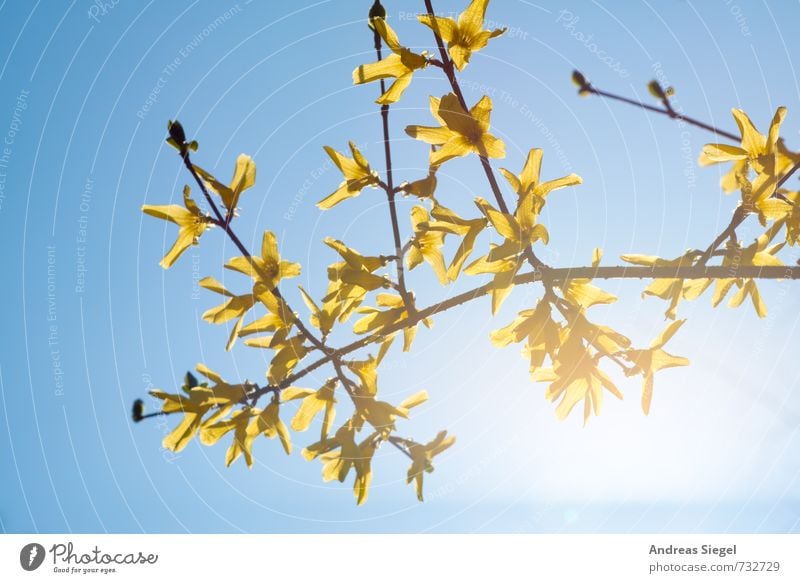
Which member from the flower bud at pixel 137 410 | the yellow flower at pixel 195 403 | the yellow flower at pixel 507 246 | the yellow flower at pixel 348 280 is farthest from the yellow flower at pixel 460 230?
the flower bud at pixel 137 410

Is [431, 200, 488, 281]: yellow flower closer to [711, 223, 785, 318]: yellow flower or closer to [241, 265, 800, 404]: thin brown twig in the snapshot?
[241, 265, 800, 404]: thin brown twig

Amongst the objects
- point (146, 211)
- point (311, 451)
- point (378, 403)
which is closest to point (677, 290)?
point (378, 403)

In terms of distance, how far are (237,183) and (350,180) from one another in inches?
10.6

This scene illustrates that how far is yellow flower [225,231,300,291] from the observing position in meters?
1.26

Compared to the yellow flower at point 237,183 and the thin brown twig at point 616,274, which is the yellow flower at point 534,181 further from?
the yellow flower at point 237,183

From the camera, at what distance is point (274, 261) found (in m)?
1.31

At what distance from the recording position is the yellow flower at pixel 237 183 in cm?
129

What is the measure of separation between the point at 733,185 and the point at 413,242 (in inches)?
42.9

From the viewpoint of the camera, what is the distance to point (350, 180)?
1337mm
